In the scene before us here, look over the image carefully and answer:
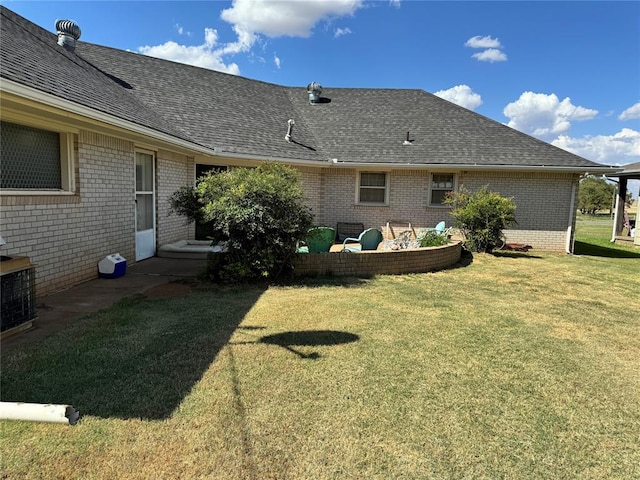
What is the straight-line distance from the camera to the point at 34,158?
5883 millimetres

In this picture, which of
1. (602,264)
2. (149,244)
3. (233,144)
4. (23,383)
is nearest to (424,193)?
(602,264)

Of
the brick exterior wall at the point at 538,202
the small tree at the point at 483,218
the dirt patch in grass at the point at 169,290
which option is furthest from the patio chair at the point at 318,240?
the brick exterior wall at the point at 538,202

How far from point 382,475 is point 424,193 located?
40.7 ft

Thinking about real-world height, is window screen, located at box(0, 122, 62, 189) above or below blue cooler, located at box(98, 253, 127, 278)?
above

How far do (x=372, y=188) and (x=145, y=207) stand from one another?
777cm

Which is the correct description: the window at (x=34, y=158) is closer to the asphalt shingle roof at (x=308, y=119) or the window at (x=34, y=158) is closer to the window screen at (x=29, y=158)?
the window screen at (x=29, y=158)

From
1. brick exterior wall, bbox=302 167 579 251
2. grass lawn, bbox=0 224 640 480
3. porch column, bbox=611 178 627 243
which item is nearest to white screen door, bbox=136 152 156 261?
grass lawn, bbox=0 224 640 480

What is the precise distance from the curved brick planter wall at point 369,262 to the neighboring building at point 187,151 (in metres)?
3.78

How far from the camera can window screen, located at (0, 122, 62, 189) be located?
5.35 meters

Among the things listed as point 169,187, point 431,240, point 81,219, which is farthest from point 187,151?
point 431,240

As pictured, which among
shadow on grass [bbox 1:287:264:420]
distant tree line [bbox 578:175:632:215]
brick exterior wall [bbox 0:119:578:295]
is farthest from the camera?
distant tree line [bbox 578:175:632:215]

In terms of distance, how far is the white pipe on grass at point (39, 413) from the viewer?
2643 mm

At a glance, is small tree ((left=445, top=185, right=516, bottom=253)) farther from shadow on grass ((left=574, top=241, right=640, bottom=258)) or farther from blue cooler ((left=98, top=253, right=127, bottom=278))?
blue cooler ((left=98, top=253, right=127, bottom=278))

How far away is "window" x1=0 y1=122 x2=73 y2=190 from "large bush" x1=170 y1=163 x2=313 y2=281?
1818 mm
